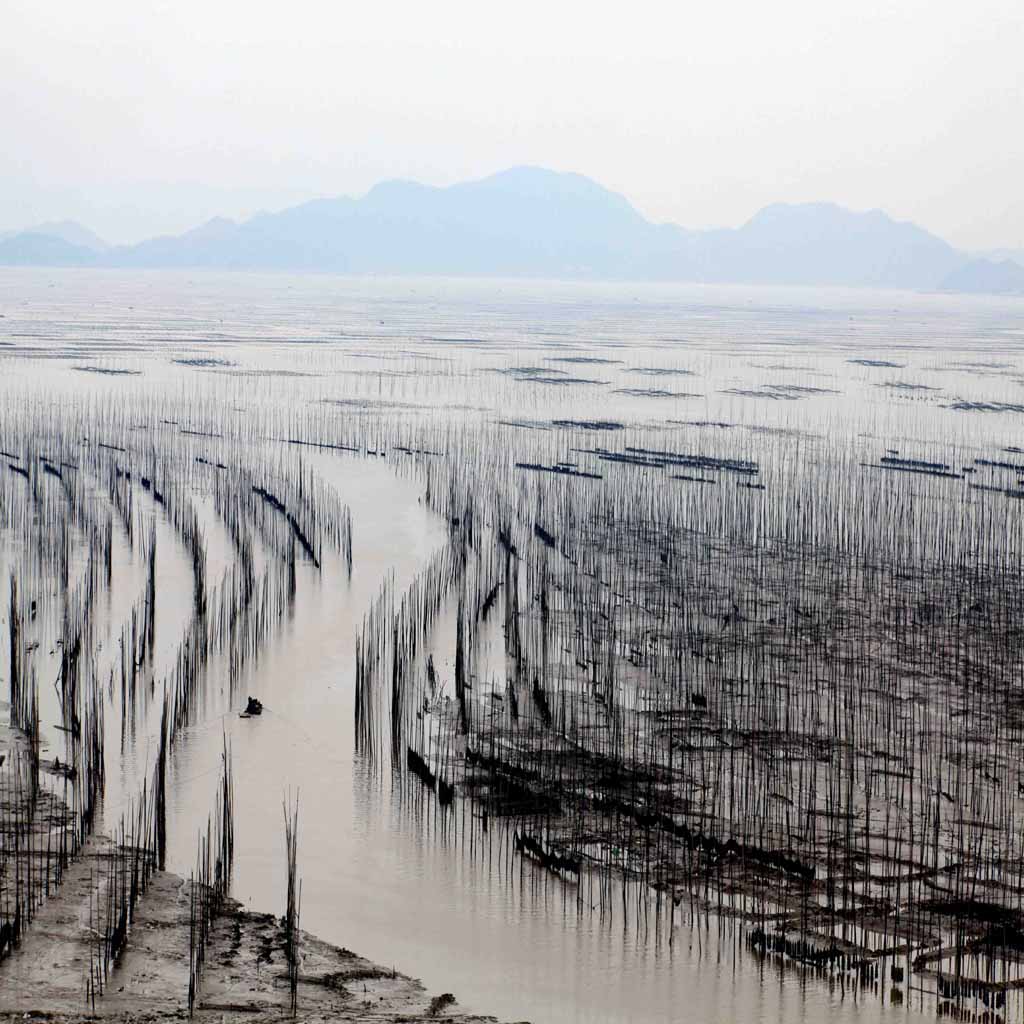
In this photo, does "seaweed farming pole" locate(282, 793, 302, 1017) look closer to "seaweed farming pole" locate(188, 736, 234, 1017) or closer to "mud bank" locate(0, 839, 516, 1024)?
"mud bank" locate(0, 839, 516, 1024)

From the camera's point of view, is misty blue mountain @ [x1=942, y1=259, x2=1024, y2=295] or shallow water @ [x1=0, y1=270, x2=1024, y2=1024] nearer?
shallow water @ [x1=0, y1=270, x2=1024, y2=1024]

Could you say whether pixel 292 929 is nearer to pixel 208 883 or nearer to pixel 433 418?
pixel 208 883

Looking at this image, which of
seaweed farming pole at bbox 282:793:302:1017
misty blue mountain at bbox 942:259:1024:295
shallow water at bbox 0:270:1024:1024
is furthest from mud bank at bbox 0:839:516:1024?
misty blue mountain at bbox 942:259:1024:295

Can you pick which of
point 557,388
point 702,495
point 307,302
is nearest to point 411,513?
point 702,495

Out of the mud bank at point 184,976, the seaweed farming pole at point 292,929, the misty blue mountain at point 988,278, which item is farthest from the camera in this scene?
the misty blue mountain at point 988,278

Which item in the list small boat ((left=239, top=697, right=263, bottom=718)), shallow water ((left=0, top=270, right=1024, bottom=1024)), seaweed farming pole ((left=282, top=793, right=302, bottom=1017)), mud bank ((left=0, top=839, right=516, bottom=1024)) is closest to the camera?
mud bank ((left=0, top=839, right=516, bottom=1024))

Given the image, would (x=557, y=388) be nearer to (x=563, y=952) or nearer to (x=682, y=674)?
(x=682, y=674)

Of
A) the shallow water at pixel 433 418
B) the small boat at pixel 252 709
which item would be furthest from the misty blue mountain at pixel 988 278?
the small boat at pixel 252 709

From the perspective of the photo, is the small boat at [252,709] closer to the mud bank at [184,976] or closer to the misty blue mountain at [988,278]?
the mud bank at [184,976]

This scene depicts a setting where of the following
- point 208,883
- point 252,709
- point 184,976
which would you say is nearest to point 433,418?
point 252,709
